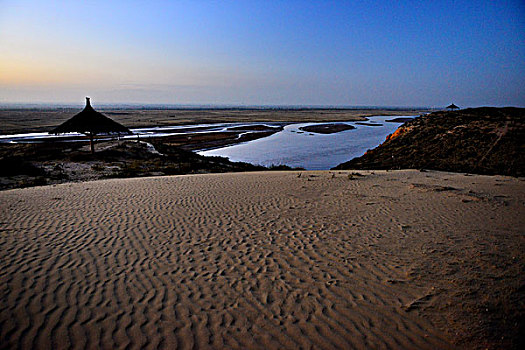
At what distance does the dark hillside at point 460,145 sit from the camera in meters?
14.6

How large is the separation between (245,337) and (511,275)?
4076 mm

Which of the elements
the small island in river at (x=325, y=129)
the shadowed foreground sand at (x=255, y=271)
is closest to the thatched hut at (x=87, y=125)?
the shadowed foreground sand at (x=255, y=271)

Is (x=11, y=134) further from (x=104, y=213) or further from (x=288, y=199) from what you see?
(x=288, y=199)

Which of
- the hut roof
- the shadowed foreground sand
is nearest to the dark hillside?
the shadowed foreground sand

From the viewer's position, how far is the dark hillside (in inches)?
574

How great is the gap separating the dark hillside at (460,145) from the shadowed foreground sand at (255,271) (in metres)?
7.62

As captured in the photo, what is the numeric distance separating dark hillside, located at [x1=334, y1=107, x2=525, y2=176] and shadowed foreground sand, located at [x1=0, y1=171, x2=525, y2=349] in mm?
7621

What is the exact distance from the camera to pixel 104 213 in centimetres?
752

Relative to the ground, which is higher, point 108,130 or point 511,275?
point 108,130

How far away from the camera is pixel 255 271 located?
462 centimetres

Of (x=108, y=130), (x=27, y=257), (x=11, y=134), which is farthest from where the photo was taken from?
(x=11, y=134)

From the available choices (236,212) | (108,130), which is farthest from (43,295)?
(108,130)

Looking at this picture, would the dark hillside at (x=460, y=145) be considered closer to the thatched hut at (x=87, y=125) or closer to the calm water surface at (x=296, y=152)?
the calm water surface at (x=296, y=152)

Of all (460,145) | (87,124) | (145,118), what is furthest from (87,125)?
(145,118)
